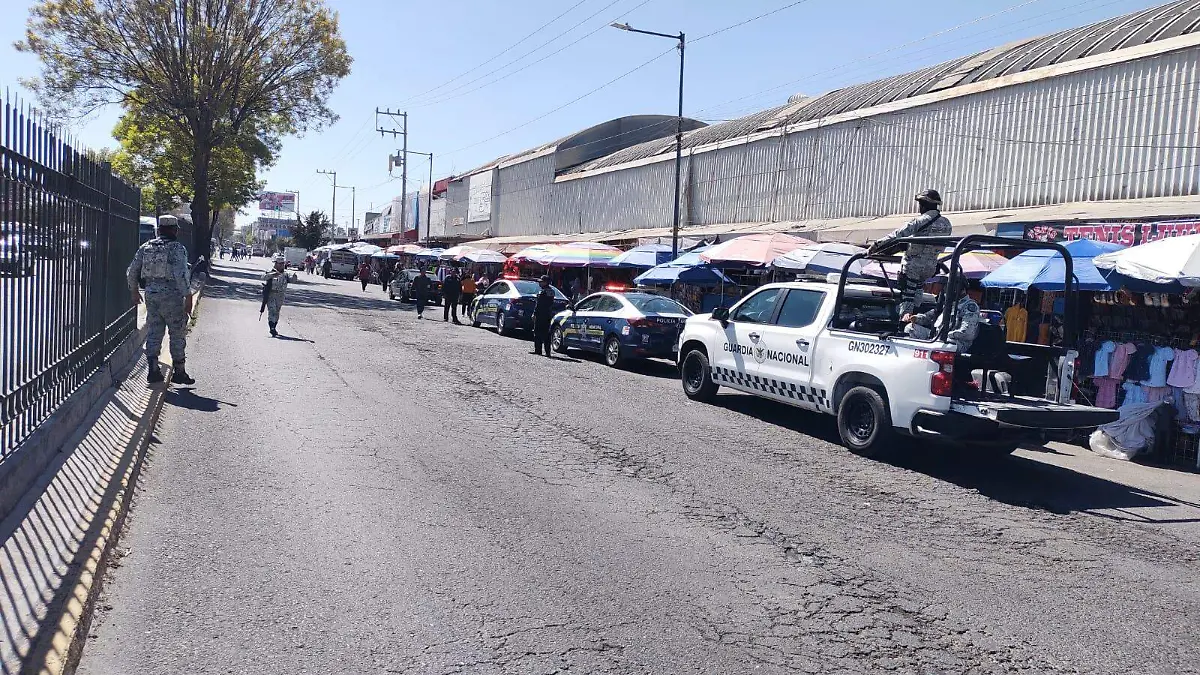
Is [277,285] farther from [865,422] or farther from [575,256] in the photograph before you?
[865,422]

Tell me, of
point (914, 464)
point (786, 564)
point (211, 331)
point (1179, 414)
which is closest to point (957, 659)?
point (786, 564)

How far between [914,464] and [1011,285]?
3652 mm

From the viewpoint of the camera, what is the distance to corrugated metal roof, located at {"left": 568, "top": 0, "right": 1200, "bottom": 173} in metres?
17.7

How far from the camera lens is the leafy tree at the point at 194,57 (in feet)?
122

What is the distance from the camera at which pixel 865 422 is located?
9.89 meters

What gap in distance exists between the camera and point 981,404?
28.8 ft

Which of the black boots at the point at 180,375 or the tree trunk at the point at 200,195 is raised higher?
the tree trunk at the point at 200,195

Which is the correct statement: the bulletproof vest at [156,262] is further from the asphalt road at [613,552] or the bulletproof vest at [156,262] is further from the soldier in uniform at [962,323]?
the soldier in uniform at [962,323]

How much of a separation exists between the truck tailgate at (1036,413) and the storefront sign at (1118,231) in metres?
5.33

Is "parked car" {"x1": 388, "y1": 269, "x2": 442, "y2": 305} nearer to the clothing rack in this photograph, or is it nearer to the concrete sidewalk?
the clothing rack

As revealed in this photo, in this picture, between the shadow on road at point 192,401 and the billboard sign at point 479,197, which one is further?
the billboard sign at point 479,197

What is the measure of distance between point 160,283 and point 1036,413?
30.1 ft

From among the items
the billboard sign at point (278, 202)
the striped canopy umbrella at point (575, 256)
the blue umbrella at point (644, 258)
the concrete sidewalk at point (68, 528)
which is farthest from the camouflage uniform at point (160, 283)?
the billboard sign at point (278, 202)

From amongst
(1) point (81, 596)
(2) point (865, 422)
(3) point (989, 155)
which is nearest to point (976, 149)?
(3) point (989, 155)
